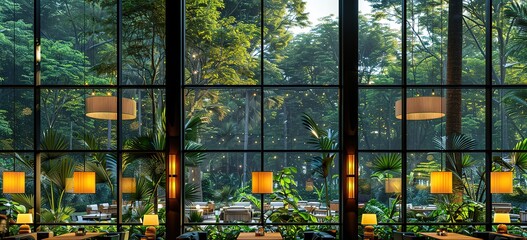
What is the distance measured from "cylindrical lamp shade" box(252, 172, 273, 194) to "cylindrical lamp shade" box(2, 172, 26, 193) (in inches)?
173

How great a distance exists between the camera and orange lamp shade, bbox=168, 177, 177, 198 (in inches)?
426

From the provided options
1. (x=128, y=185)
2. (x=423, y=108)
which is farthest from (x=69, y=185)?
(x=423, y=108)

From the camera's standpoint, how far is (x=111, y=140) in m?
11.5

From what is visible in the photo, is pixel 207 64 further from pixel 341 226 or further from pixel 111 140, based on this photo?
pixel 341 226

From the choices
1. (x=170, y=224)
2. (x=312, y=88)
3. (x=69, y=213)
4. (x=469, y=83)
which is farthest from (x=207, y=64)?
(x=469, y=83)

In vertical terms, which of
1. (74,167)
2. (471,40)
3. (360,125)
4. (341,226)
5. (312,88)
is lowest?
(341,226)

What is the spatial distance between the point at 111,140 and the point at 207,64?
8.21 ft

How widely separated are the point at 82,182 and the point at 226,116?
304 centimetres

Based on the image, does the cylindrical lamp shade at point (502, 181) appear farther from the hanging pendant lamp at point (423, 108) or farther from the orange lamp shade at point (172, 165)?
the orange lamp shade at point (172, 165)

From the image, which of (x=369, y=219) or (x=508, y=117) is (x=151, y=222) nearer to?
(x=369, y=219)

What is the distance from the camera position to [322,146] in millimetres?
11234

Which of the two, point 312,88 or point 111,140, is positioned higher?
point 312,88

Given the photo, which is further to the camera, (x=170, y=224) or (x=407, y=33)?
(x=407, y=33)

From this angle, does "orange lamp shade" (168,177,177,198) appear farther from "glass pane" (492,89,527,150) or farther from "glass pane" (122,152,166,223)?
"glass pane" (492,89,527,150)
